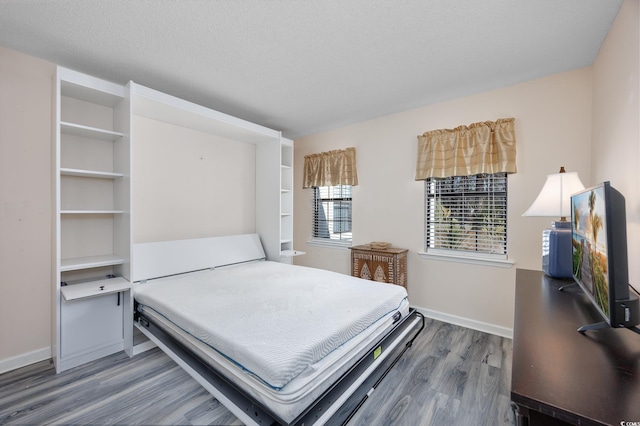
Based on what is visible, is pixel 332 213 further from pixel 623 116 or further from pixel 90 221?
pixel 623 116

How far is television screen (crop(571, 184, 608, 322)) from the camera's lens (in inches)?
39.5

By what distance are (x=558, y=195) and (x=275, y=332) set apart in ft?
7.05

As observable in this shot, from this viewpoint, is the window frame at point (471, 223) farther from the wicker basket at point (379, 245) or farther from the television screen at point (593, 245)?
the television screen at point (593, 245)

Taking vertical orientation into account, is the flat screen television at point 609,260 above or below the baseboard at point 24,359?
above

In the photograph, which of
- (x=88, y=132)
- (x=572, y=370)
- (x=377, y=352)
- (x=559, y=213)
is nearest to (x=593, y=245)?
(x=572, y=370)

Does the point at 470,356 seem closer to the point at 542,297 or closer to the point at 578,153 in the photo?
the point at 542,297

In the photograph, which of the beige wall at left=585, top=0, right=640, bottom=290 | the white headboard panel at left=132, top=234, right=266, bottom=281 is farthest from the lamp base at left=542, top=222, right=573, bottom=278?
the white headboard panel at left=132, top=234, right=266, bottom=281

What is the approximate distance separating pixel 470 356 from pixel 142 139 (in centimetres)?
390

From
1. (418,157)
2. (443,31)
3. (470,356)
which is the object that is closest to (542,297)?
(470,356)

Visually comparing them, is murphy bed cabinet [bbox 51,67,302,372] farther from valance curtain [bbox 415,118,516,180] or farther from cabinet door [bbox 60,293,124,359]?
valance curtain [bbox 415,118,516,180]

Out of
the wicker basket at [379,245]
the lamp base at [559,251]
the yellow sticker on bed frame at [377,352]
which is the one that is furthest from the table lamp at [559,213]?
the wicker basket at [379,245]

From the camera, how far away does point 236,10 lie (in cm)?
175

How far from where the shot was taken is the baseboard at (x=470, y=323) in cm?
277

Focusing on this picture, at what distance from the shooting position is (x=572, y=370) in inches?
32.4
